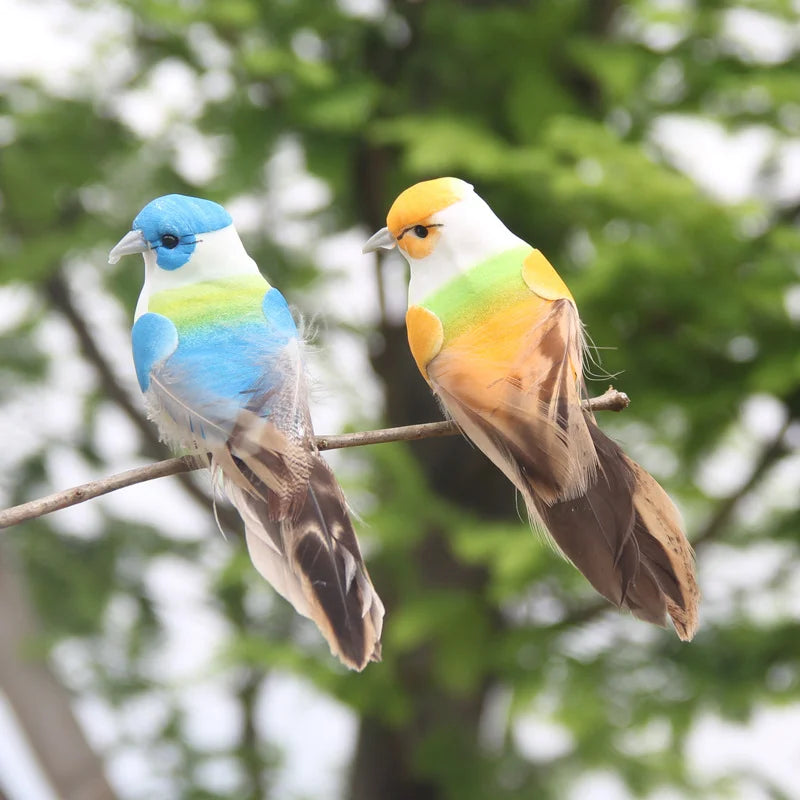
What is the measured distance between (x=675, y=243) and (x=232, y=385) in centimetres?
145

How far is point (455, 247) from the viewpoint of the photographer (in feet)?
2.39

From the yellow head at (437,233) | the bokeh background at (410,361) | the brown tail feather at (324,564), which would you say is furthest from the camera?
the bokeh background at (410,361)

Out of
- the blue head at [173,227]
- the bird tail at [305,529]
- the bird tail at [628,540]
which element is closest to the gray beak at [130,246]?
the blue head at [173,227]

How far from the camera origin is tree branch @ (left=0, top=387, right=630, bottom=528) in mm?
661

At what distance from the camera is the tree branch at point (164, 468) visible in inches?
26.0

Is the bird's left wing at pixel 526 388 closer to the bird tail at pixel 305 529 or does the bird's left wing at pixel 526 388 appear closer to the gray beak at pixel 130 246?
the bird tail at pixel 305 529

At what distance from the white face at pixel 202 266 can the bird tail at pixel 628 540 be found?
26 centimetres

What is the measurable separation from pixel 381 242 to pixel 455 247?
0.17ft

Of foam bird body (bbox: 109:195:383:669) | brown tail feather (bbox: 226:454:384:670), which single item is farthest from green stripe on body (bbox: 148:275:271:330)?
brown tail feather (bbox: 226:454:384:670)

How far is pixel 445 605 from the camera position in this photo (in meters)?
2.19

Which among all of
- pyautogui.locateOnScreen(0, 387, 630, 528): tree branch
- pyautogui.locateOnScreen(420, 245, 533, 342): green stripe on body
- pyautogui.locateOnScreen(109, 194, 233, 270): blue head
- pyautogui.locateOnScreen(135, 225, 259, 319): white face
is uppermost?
pyautogui.locateOnScreen(109, 194, 233, 270): blue head

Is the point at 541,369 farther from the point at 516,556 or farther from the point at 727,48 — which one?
the point at 727,48

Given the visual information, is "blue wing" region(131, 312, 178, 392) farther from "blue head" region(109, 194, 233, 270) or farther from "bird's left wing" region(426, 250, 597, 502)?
"bird's left wing" region(426, 250, 597, 502)

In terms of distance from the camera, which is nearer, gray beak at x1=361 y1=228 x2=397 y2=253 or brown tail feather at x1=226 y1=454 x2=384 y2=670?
brown tail feather at x1=226 y1=454 x2=384 y2=670
